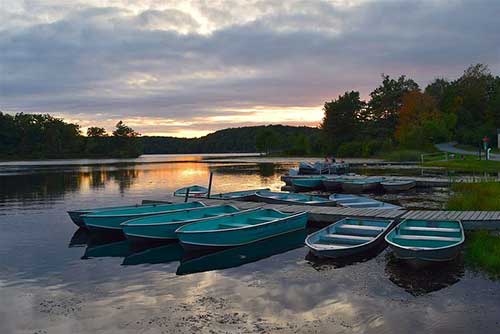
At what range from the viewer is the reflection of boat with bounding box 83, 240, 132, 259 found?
1505 cm

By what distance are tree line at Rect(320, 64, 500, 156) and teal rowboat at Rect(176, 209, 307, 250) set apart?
205 ft

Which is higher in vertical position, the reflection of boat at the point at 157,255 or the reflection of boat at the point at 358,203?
the reflection of boat at the point at 358,203

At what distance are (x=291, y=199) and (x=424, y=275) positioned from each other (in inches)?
482

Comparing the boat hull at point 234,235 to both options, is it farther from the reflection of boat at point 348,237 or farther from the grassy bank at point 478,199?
the grassy bank at point 478,199

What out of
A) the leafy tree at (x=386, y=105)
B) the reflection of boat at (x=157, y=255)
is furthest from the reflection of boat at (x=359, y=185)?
the leafy tree at (x=386, y=105)

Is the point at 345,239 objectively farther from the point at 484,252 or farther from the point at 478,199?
the point at 478,199

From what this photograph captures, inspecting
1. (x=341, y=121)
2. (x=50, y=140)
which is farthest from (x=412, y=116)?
(x=50, y=140)

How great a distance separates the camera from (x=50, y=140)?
136m

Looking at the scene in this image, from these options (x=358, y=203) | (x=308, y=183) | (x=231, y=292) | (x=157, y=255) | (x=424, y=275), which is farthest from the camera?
(x=308, y=183)

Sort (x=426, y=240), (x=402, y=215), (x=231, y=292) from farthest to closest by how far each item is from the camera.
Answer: (x=402, y=215)
(x=426, y=240)
(x=231, y=292)

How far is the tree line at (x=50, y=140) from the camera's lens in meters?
132

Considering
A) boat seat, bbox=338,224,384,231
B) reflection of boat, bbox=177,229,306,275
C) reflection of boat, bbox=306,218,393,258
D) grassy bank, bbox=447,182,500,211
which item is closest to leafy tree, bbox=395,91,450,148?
grassy bank, bbox=447,182,500,211

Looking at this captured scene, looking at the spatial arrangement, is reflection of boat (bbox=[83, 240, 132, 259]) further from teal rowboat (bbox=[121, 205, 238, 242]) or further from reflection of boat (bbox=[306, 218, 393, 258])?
reflection of boat (bbox=[306, 218, 393, 258])

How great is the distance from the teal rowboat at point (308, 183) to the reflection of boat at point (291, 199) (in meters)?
8.07
